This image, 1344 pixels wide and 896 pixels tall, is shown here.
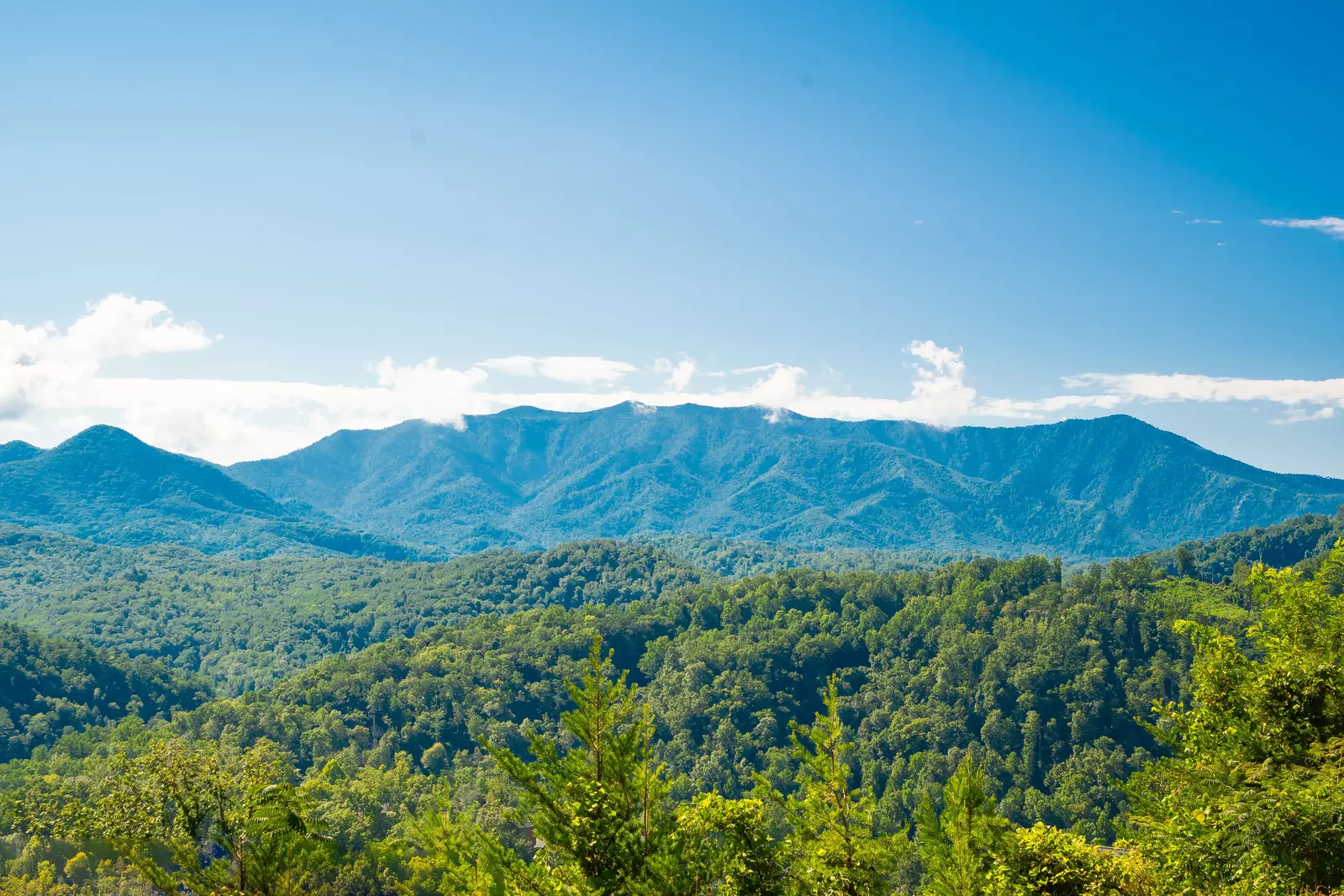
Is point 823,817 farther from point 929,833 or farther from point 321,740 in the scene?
point 321,740

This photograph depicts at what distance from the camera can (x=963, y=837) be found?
1786 cm

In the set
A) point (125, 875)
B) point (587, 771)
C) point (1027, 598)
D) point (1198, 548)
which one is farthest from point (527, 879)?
point (1198, 548)

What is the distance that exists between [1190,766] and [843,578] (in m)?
123

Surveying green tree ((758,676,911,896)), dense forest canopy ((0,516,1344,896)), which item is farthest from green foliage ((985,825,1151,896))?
green tree ((758,676,911,896))

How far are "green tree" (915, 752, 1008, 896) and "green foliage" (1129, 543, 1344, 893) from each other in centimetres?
312

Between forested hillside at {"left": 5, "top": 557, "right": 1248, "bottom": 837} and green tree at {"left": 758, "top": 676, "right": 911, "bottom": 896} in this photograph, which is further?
forested hillside at {"left": 5, "top": 557, "right": 1248, "bottom": 837}

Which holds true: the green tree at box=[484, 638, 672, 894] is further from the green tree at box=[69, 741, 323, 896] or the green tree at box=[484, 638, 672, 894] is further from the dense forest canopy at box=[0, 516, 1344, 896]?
the green tree at box=[69, 741, 323, 896]

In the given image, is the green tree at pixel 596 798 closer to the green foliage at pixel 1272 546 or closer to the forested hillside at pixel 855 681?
the forested hillside at pixel 855 681

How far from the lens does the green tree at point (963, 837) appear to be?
17469mm

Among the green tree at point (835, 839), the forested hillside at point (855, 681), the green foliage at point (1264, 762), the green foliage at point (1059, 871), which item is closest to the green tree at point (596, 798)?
the green tree at point (835, 839)

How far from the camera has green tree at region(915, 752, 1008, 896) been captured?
17.5m

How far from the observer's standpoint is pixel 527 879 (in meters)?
13.8

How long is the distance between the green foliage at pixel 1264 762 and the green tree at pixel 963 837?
312cm

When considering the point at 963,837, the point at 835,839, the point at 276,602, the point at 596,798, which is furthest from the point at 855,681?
the point at 276,602
